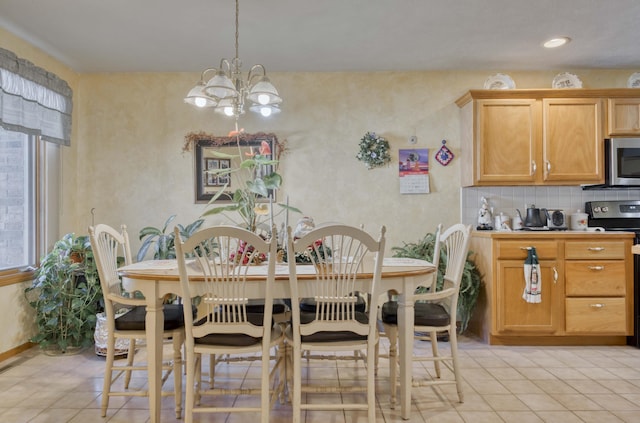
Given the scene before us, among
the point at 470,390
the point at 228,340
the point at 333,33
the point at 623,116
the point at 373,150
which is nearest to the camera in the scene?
the point at 228,340

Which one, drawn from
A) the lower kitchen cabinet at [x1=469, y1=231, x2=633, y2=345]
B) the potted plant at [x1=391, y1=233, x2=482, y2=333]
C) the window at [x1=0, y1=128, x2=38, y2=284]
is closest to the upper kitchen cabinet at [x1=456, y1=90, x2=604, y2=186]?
the lower kitchen cabinet at [x1=469, y1=231, x2=633, y2=345]

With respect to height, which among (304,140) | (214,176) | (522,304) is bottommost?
(522,304)

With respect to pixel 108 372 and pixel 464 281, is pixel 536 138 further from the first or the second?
pixel 108 372

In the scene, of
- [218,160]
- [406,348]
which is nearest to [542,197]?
[406,348]

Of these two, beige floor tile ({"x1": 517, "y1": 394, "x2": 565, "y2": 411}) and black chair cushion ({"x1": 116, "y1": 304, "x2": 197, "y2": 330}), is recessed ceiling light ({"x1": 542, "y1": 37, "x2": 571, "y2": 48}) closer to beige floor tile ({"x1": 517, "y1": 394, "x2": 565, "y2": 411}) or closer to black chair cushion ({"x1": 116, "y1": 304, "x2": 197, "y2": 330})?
beige floor tile ({"x1": 517, "y1": 394, "x2": 565, "y2": 411})

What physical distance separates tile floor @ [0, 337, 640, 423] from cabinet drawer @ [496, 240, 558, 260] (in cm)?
73

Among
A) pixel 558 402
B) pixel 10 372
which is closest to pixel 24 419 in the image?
pixel 10 372

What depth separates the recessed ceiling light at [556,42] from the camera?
3338mm

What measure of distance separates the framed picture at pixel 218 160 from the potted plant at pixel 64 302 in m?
1.17

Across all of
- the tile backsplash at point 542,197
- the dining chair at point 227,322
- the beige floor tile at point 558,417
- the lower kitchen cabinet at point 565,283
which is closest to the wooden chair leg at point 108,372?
the dining chair at point 227,322

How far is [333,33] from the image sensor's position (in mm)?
3238

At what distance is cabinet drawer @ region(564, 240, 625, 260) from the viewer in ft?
11.4

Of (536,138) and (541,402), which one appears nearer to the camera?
(541,402)

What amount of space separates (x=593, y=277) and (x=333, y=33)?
2768 millimetres
